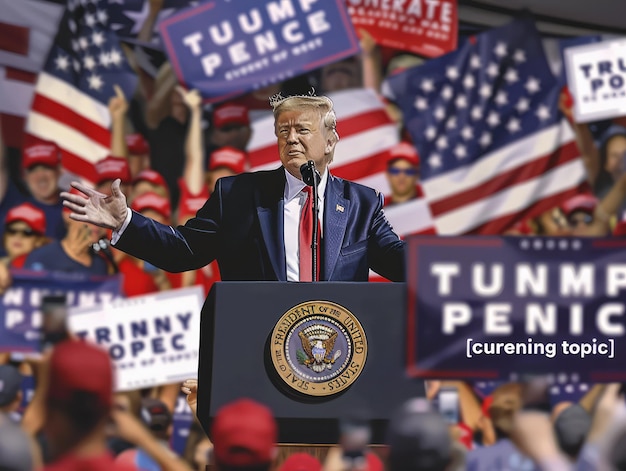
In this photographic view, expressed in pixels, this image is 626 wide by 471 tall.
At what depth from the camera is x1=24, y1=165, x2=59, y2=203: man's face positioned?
298 inches

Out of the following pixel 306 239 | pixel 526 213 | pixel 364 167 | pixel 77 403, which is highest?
pixel 77 403

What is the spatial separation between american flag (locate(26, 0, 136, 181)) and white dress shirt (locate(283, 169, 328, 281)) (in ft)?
16.8

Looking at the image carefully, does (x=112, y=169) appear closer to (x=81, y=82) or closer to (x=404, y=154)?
(x=81, y=82)

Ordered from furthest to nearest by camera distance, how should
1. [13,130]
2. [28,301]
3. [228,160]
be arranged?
[13,130] → [228,160] → [28,301]

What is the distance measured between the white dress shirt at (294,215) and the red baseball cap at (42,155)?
16.3 ft

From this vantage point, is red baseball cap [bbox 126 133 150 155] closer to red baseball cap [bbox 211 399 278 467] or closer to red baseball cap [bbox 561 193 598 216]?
red baseball cap [bbox 561 193 598 216]

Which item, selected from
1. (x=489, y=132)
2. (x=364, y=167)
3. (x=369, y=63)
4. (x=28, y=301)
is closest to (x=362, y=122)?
(x=364, y=167)

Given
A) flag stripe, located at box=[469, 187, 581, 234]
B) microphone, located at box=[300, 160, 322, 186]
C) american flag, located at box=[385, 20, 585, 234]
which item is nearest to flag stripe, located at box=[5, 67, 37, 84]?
american flag, located at box=[385, 20, 585, 234]

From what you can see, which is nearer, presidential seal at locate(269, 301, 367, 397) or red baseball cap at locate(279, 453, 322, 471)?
red baseball cap at locate(279, 453, 322, 471)

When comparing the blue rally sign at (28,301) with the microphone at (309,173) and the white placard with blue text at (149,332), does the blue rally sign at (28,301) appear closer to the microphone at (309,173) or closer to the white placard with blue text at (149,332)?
the white placard with blue text at (149,332)

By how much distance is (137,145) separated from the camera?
7.83m

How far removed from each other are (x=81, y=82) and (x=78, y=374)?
6.64 m

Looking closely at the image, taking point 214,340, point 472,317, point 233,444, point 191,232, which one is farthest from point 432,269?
point 233,444

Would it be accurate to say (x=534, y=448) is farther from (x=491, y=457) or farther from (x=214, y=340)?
(x=491, y=457)
